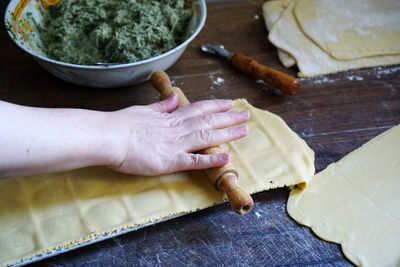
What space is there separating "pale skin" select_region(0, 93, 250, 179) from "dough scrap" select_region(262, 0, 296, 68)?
51cm

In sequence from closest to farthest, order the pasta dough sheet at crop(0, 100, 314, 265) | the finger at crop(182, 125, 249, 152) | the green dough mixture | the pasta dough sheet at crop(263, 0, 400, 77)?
the pasta dough sheet at crop(0, 100, 314, 265) → the finger at crop(182, 125, 249, 152) → the green dough mixture → the pasta dough sheet at crop(263, 0, 400, 77)

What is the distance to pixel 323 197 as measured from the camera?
96cm

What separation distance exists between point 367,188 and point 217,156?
433 millimetres

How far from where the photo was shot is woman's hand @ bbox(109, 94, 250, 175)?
0.89m

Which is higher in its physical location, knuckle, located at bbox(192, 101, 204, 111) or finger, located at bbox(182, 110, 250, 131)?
knuckle, located at bbox(192, 101, 204, 111)

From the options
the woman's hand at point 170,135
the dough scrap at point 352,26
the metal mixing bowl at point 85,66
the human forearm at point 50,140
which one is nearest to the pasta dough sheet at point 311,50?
the dough scrap at point 352,26

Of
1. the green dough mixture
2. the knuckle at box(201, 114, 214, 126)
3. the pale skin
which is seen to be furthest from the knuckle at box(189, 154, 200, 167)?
the green dough mixture

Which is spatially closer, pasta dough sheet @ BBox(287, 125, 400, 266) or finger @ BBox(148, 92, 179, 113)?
pasta dough sheet @ BBox(287, 125, 400, 266)

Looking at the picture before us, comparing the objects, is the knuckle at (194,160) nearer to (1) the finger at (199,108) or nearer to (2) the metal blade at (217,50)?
(1) the finger at (199,108)

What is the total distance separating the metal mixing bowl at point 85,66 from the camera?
1.09 metres

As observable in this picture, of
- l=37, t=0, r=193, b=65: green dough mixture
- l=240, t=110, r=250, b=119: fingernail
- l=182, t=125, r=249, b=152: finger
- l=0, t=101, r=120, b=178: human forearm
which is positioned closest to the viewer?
l=0, t=101, r=120, b=178: human forearm

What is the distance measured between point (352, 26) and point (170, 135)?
105 centimetres

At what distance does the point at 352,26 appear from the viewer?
5.05ft

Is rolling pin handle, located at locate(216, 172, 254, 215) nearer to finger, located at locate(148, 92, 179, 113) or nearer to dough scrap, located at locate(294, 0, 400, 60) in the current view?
finger, located at locate(148, 92, 179, 113)
